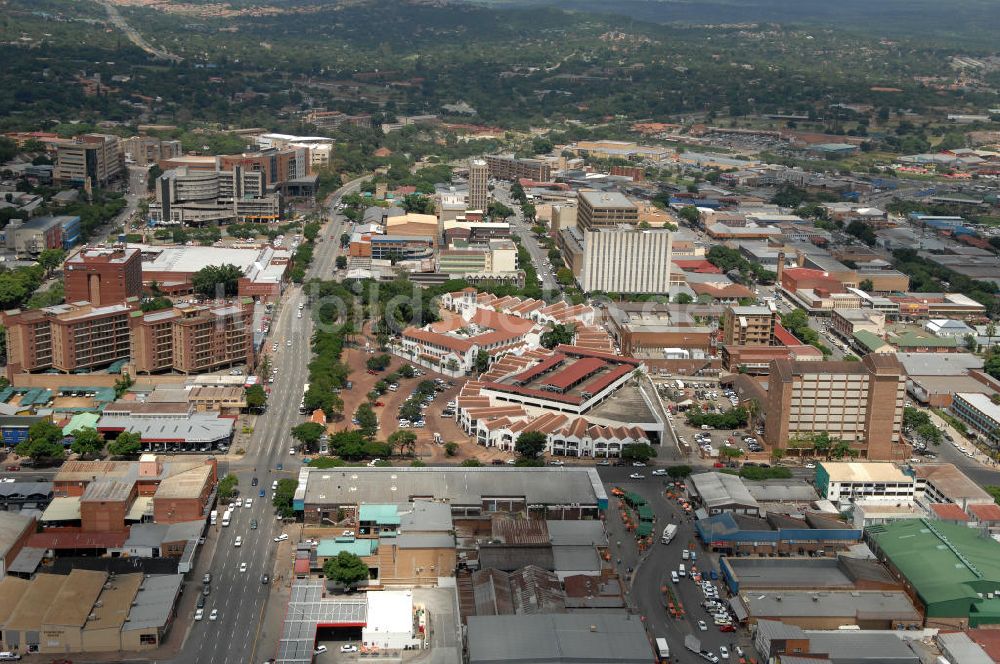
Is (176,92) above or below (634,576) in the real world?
above

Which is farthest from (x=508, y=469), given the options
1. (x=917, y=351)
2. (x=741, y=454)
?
(x=917, y=351)

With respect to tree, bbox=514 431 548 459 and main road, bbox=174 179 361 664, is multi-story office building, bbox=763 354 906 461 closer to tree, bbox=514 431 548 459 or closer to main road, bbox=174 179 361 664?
tree, bbox=514 431 548 459

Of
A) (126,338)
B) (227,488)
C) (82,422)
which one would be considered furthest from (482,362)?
(82,422)

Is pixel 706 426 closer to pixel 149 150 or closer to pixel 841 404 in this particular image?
pixel 841 404

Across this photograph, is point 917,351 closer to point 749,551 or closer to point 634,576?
point 749,551

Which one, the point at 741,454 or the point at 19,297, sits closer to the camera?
the point at 741,454

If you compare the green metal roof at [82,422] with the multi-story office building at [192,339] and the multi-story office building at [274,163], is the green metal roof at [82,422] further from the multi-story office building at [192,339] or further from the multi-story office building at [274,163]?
the multi-story office building at [274,163]
